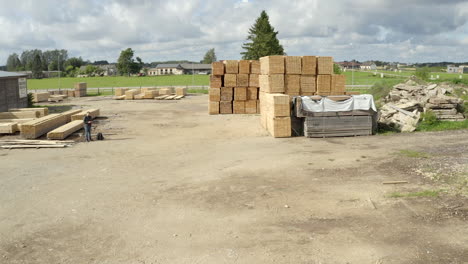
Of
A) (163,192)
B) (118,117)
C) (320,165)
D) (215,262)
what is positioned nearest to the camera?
(215,262)

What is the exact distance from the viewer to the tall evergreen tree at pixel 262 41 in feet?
227

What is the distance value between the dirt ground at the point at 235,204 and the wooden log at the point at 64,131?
8.20 feet

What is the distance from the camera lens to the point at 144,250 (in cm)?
716

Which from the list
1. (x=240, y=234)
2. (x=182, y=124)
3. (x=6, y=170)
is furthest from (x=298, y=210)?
(x=182, y=124)

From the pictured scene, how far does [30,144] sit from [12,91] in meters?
12.7

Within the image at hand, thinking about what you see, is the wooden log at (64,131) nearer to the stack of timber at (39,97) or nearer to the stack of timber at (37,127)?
the stack of timber at (37,127)

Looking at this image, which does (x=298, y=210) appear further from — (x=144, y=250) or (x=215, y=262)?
(x=144, y=250)

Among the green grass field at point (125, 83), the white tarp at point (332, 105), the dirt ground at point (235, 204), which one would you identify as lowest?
the dirt ground at point (235, 204)

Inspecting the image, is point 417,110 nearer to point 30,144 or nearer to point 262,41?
point 30,144

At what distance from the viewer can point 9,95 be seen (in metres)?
27.3

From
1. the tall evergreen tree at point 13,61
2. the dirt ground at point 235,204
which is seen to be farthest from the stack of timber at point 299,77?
the tall evergreen tree at point 13,61

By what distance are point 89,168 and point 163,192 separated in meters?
4.10

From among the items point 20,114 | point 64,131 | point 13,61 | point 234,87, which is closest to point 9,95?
point 20,114

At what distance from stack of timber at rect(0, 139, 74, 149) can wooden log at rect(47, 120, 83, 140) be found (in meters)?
1.21
